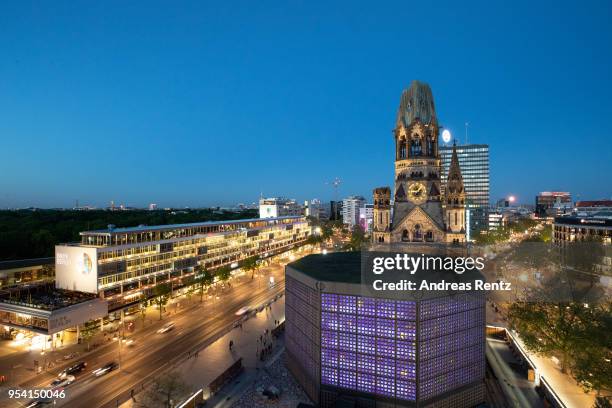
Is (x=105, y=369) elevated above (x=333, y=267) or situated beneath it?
situated beneath

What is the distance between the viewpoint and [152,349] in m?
46.2

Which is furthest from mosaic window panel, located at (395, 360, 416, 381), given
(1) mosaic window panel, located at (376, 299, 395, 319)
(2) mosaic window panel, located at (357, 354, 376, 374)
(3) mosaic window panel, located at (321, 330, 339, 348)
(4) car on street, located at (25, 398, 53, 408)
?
(4) car on street, located at (25, 398, 53, 408)

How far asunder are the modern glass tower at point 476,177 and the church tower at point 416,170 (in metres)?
134

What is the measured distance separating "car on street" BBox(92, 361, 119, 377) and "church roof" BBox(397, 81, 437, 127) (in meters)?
61.7

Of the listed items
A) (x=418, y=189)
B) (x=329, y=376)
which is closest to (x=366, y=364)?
(x=329, y=376)

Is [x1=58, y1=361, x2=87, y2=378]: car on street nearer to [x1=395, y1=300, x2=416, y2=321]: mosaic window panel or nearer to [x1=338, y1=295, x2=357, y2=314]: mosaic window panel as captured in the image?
[x1=338, y1=295, x2=357, y2=314]: mosaic window panel

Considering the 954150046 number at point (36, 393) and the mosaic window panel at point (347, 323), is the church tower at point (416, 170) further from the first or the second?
the 954150046 number at point (36, 393)

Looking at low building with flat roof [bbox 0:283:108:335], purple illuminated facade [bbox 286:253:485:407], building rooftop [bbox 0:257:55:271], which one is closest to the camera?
purple illuminated facade [bbox 286:253:485:407]

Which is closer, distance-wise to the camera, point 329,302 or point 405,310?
point 405,310

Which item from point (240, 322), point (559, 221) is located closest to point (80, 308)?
point (240, 322)

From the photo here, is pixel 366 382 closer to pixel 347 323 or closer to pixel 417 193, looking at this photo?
pixel 347 323

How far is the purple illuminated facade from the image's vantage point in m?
28.1

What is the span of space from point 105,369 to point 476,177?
639ft

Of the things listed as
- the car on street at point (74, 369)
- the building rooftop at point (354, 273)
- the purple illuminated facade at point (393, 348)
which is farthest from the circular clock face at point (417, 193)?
the car on street at point (74, 369)
